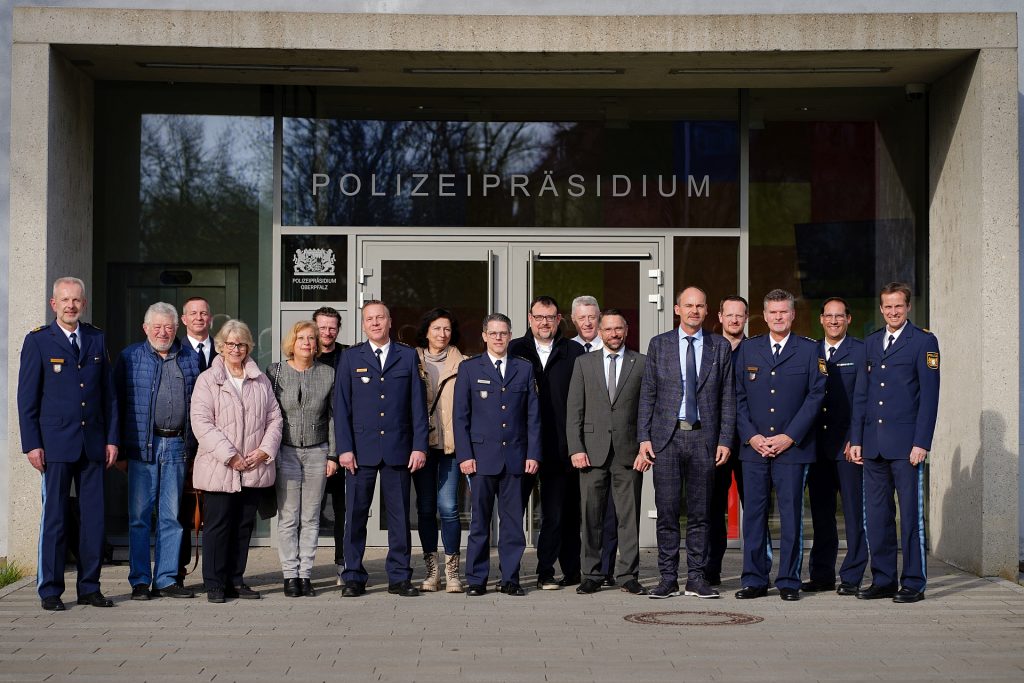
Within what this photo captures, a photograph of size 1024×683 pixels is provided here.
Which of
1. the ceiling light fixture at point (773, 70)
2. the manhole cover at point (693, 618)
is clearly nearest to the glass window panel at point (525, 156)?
the ceiling light fixture at point (773, 70)

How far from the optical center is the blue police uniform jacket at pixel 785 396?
9.36 metres

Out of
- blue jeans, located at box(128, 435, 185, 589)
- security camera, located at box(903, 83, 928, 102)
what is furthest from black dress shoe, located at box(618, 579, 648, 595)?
security camera, located at box(903, 83, 928, 102)

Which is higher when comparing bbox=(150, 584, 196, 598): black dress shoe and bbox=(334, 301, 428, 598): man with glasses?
bbox=(334, 301, 428, 598): man with glasses

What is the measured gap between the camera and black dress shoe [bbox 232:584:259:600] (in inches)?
368

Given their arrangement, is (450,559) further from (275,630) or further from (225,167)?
(225,167)

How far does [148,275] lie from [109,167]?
37.2 inches

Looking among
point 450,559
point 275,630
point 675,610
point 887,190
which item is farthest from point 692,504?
point 887,190

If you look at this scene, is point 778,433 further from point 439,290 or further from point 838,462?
point 439,290

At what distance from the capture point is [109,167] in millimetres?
11922

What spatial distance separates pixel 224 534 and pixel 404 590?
1223 mm

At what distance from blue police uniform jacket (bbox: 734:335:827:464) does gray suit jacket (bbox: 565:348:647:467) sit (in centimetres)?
71

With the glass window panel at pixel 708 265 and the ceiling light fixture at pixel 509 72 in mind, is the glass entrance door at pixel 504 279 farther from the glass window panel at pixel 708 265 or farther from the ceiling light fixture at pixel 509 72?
the ceiling light fixture at pixel 509 72

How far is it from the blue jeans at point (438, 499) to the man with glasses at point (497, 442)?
17 cm

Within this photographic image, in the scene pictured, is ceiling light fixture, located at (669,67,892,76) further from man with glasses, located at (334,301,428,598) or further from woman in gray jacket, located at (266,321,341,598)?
woman in gray jacket, located at (266,321,341,598)
